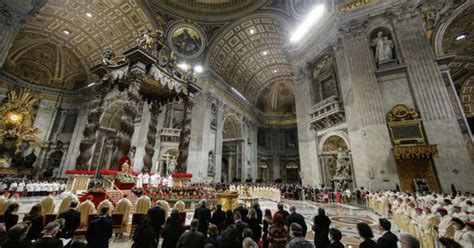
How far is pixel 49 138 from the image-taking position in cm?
1841

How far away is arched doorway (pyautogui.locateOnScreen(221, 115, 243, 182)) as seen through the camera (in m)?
22.2

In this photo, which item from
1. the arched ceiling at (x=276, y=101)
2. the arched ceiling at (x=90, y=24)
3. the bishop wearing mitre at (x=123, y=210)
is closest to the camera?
the bishop wearing mitre at (x=123, y=210)

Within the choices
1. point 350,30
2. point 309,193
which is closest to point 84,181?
point 309,193

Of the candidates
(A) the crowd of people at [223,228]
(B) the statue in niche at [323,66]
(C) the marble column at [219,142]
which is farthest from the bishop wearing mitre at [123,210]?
(B) the statue in niche at [323,66]

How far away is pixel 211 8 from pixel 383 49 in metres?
14.9

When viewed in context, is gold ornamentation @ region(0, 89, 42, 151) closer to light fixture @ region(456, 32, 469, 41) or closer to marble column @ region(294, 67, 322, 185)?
marble column @ region(294, 67, 322, 185)

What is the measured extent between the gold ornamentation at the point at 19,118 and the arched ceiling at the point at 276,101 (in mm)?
25474

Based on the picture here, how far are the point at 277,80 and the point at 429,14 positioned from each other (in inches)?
681

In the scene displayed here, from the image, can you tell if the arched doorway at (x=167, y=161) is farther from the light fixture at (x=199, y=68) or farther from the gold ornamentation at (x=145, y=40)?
the gold ornamentation at (x=145, y=40)

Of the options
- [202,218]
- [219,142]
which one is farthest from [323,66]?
[202,218]

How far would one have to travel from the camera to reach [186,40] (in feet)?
60.3

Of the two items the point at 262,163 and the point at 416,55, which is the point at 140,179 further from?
the point at 262,163

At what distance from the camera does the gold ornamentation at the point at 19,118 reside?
1583cm

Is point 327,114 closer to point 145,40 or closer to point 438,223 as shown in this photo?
point 438,223
